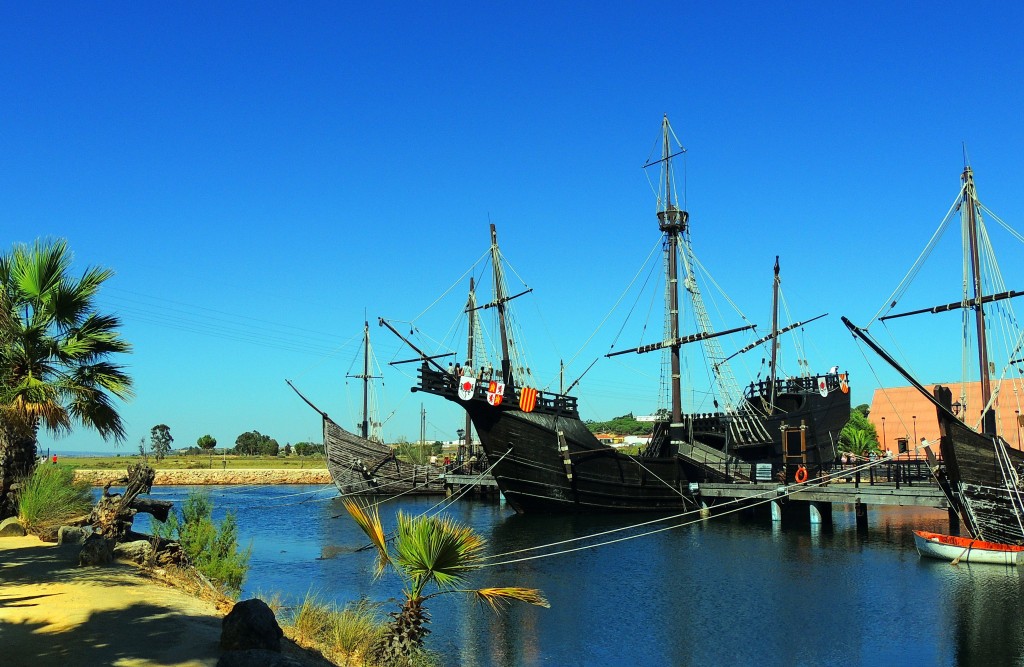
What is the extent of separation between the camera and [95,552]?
1252cm

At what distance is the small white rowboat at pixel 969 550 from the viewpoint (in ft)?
66.8

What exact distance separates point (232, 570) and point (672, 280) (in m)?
30.6

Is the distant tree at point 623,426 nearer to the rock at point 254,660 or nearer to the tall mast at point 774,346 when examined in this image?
the tall mast at point 774,346

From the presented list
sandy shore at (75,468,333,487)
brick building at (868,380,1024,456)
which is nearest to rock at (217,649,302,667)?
brick building at (868,380,1024,456)

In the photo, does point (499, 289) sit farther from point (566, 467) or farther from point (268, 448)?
point (268, 448)

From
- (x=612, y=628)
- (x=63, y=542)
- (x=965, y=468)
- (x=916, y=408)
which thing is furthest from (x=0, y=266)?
(x=916, y=408)

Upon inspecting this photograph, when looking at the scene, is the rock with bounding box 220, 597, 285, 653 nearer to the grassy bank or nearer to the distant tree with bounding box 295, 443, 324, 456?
the grassy bank

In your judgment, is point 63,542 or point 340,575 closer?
point 63,542

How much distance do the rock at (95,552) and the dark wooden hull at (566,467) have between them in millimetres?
21383

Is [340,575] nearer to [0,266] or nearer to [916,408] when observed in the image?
[0,266]

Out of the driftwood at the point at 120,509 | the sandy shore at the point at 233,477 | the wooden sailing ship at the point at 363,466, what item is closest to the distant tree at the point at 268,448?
the sandy shore at the point at 233,477

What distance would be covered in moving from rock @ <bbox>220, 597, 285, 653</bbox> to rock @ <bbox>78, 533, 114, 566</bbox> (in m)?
5.03

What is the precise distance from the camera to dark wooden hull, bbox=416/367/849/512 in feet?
114

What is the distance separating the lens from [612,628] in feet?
50.8
